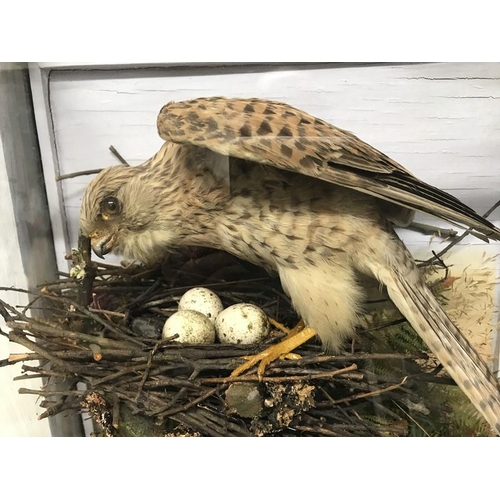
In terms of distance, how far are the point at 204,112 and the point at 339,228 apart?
1.15 feet

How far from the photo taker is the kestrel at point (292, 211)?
3.08ft

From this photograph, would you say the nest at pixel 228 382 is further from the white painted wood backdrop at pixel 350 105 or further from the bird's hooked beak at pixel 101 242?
the white painted wood backdrop at pixel 350 105

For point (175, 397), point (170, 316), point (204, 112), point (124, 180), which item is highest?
point (204, 112)

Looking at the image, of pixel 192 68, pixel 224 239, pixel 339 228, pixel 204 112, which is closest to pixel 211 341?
pixel 224 239

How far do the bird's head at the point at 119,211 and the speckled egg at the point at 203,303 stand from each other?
0.14 metres

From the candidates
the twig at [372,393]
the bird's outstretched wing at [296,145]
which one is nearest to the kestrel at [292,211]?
the bird's outstretched wing at [296,145]

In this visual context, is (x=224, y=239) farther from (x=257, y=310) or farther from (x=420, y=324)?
(x=420, y=324)

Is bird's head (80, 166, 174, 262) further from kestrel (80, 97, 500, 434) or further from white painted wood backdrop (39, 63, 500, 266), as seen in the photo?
white painted wood backdrop (39, 63, 500, 266)

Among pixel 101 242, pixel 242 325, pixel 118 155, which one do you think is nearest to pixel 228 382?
pixel 242 325

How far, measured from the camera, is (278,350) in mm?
1042

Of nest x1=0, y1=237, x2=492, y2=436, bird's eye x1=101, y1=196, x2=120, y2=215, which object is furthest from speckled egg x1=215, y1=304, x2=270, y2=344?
bird's eye x1=101, y1=196, x2=120, y2=215

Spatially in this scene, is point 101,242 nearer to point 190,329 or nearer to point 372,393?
point 190,329

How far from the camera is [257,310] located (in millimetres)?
1073

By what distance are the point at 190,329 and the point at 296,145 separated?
427mm
